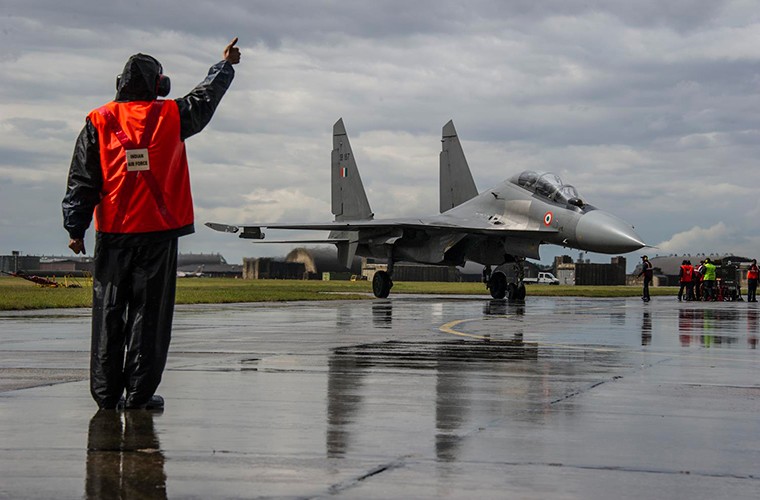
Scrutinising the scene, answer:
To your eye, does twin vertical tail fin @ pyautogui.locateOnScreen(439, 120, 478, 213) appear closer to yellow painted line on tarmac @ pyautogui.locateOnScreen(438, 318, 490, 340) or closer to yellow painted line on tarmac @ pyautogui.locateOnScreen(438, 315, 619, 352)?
yellow painted line on tarmac @ pyautogui.locateOnScreen(438, 315, 619, 352)

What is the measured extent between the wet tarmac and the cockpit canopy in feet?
53.8

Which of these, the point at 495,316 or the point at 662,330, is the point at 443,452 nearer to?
the point at 662,330

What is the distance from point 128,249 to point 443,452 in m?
2.68

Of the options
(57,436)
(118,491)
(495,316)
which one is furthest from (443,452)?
(495,316)

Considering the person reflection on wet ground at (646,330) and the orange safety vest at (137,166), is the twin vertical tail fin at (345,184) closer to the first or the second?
the person reflection on wet ground at (646,330)

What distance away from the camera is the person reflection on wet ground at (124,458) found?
150 inches

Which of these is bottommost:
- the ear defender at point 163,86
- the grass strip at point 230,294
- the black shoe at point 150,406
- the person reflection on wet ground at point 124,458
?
the person reflection on wet ground at point 124,458

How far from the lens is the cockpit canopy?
27.4m

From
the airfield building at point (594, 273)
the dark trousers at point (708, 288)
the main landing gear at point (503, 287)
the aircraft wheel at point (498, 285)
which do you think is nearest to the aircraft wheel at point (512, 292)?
the main landing gear at point (503, 287)

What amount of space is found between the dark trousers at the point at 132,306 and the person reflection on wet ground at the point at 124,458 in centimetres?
51

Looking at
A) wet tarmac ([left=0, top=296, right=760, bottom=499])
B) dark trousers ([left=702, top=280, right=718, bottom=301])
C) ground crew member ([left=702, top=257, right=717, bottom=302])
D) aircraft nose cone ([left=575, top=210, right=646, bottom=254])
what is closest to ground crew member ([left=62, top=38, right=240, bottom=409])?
wet tarmac ([left=0, top=296, right=760, bottom=499])

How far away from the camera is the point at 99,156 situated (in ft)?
20.9

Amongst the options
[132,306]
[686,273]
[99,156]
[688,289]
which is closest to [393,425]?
[132,306]

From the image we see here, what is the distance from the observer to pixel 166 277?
21.1 feet
